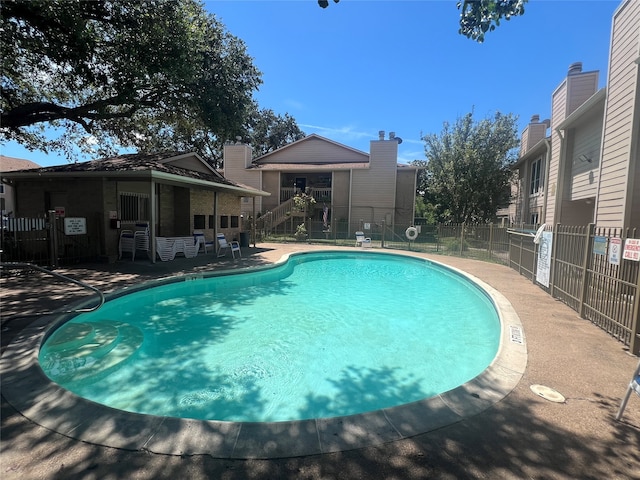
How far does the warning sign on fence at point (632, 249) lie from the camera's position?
4105 mm

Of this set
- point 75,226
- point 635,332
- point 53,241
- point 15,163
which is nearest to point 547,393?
point 635,332

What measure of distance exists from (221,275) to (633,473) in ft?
29.7

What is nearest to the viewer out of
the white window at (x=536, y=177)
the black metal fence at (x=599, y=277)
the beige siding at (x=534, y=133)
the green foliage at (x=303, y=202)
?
the black metal fence at (x=599, y=277)

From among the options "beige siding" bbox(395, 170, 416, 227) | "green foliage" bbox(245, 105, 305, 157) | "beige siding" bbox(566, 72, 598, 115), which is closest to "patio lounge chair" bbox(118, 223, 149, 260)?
"beige siding" bbox(566, 72, 598, 115)

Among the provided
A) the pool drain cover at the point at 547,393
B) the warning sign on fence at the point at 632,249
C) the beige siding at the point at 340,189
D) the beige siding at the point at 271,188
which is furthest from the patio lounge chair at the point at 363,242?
the pool drain cover at the point at 547,393

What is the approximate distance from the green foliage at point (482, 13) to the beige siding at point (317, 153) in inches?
853

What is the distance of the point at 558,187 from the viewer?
→ 12.5 m

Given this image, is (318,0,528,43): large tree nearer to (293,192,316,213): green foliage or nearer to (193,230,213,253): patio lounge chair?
(193,230,213,253): patio lounge chair

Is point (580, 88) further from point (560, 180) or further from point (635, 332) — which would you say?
point (635, 332)

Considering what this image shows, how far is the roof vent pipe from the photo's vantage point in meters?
12.0

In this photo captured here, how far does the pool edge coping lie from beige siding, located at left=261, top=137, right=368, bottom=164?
23746 millimetres

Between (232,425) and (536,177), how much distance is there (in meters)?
19.5

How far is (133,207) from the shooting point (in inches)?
485

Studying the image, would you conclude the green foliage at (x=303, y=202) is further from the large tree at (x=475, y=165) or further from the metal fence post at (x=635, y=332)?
the metal fence post at (x=635, y=332)
